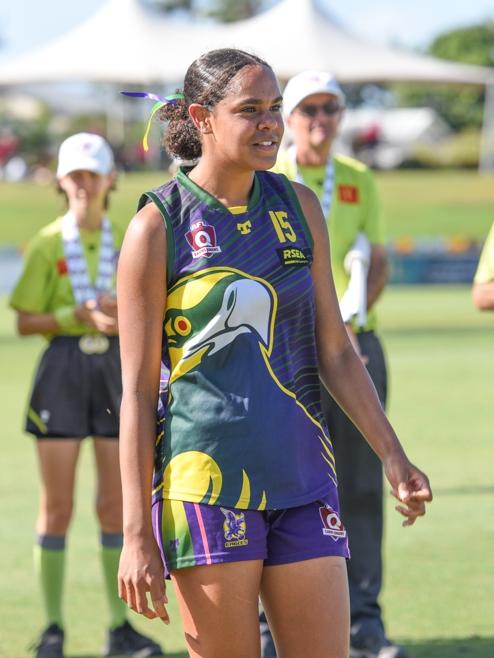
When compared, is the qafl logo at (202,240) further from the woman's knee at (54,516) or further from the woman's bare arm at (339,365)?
the woman's knee at (54,516)

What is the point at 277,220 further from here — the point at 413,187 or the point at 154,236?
the point at 413,187

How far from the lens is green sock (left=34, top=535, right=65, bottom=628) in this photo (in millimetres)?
6539

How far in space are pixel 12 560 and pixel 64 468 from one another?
1766mm

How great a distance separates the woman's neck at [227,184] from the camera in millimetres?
4023

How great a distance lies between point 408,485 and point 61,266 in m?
3.22

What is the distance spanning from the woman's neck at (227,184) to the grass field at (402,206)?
105ft

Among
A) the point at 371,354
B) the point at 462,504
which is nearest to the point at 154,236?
the point at 371,354

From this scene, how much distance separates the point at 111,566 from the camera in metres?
6.74

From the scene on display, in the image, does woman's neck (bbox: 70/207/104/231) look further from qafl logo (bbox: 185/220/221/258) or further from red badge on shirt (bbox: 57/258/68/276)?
qafl logo (bbox: 185/220/221/258)

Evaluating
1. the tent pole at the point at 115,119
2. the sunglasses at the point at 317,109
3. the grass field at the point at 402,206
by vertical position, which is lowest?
the sunglasses at the point at 317,109

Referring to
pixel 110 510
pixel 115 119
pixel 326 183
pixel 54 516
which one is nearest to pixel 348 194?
pixel 326 183

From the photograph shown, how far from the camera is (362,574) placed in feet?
20.9

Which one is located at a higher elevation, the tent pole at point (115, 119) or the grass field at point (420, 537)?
the tent pole at point (115, 119)

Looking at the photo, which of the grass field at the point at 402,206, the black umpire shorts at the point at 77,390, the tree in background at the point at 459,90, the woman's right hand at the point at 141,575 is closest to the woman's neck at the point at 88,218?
the black umpire shorts at the point at 77,390
